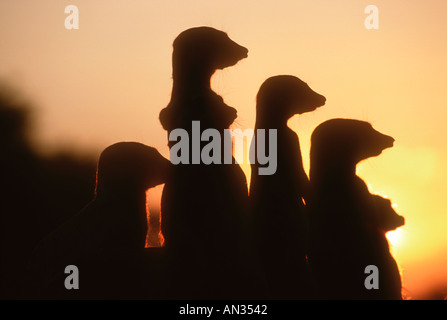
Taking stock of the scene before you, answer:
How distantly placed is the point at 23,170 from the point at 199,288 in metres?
16.1

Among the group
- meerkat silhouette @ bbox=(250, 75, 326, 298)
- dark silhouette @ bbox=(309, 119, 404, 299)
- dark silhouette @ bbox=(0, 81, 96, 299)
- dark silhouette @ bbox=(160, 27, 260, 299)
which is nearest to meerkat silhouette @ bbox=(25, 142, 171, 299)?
dark silhouette @ bbox=(160, 27, 260, 299)

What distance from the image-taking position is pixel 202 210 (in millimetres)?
6691

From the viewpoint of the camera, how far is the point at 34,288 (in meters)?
6.66

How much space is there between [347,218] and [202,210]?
1752 millimetres

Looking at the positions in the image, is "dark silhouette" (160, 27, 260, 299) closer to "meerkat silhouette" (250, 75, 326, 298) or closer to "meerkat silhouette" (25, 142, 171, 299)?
"meerkat silhouette" (25, 142, 171, 299)

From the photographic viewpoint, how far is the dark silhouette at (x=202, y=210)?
21.4 ft

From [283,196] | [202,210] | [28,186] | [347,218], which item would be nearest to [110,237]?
[202,210]

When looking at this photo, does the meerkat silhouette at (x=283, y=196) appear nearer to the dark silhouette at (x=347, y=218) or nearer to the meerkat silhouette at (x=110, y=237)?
the dark silhouette at (x=347, y=218)

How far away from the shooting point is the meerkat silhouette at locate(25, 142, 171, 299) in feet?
21.5

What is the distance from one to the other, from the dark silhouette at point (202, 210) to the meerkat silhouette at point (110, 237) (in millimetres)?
247
